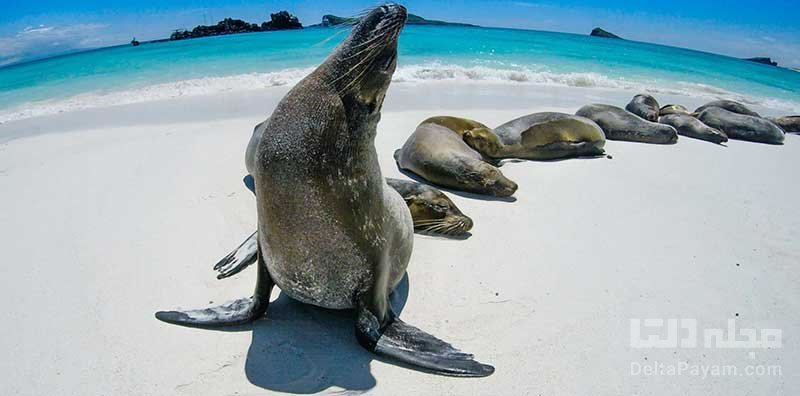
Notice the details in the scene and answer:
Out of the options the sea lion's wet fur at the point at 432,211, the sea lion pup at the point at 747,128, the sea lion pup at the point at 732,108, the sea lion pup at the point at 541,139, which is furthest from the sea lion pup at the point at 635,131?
the sea lion's wet fur at the point at 432,211

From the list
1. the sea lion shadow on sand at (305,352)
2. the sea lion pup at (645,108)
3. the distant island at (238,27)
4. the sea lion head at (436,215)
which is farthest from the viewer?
the distant island at (238,27)

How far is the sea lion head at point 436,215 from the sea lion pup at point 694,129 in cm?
572

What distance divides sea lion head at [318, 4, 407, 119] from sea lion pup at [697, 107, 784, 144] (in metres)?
7.96

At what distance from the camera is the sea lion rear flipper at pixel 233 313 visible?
8.25 feet

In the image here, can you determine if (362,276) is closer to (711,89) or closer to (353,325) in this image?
(353,325)

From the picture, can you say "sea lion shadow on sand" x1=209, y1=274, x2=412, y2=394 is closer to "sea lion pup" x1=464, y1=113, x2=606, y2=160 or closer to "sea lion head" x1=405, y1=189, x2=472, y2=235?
"sea lion head" x1=405, y1=189, x2=472, y2=235

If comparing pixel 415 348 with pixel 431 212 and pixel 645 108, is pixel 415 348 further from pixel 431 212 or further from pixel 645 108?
pixel 645 108

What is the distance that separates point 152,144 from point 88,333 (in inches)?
162

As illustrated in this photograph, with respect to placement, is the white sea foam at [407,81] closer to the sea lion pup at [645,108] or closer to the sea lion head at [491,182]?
the sea lion pup at [645,108]

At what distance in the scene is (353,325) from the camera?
2582 mm

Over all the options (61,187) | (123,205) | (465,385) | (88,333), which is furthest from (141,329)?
(61,187)

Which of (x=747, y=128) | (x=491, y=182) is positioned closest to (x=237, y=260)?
(x=491, y=182)

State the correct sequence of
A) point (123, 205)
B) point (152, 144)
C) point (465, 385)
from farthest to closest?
point (152, 144) → point (123, 205) → point (465, 385)

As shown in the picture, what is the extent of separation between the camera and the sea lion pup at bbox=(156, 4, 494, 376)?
2111 mm
